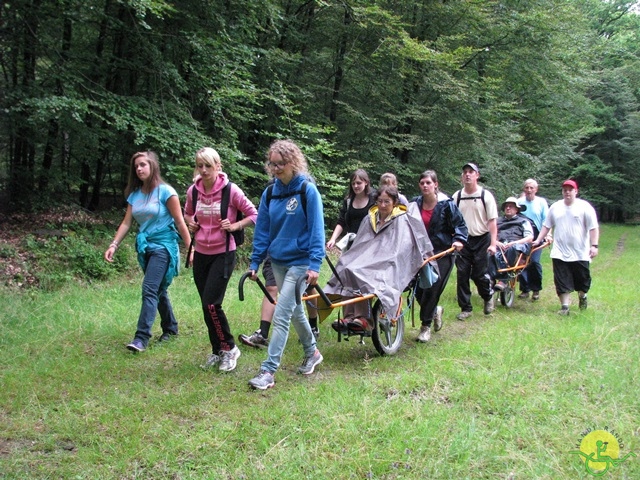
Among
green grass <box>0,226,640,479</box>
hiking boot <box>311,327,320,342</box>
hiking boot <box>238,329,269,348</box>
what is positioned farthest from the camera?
hiking boot <box>311,327,320,342</box>

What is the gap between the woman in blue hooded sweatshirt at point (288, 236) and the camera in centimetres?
434

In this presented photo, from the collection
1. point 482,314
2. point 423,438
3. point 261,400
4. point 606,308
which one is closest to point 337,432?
point 423,438

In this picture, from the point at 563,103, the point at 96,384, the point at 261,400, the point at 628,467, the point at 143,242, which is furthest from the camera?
the point at 563,103

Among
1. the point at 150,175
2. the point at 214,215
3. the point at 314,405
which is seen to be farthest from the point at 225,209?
the point at 314,405

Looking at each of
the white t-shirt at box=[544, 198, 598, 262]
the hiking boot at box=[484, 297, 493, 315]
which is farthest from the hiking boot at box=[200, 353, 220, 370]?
the white t-shirt at box=[544, 198, 598, 262]

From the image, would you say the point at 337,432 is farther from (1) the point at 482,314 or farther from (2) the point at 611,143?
(2) the point at 611,143

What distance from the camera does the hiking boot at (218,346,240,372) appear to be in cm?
479

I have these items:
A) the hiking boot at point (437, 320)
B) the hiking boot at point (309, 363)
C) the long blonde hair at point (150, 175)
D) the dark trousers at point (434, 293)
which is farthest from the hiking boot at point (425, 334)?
the long blonde hair at point (150, 175)

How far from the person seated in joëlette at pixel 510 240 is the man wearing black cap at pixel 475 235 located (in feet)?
1.79

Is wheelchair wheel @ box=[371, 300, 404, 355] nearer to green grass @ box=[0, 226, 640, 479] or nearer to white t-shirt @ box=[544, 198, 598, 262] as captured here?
green grass @ box=[0, 226, 640, 479]

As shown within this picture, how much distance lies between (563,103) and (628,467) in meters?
21.4

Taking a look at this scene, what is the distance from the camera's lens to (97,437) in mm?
3475

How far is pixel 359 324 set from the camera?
199 inches

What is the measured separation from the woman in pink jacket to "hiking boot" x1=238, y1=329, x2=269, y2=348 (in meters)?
0.65
